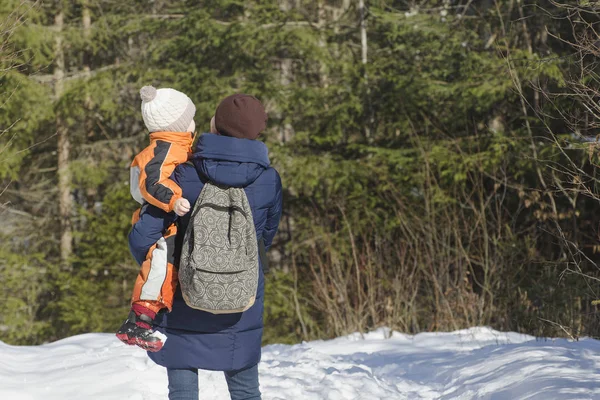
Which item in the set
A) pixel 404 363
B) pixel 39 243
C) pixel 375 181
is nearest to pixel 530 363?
pixel 404 363

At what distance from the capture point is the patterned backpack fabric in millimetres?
2875

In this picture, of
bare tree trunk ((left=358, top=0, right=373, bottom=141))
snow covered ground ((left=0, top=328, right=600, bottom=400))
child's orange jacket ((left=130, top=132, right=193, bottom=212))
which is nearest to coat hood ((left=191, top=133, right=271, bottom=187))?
child's orange jacket ((left=130, top=132, right=193, bottom=212))

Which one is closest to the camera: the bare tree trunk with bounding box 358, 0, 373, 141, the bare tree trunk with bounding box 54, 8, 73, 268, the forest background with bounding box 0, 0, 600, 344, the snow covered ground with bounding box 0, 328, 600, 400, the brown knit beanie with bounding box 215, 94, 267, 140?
the brown knit beanie with bounding box 215, 94, 267, 140

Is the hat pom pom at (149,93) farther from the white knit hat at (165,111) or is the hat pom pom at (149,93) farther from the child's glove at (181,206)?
the child's glove at (181,206)

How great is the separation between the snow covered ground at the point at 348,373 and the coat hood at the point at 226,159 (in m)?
2.05

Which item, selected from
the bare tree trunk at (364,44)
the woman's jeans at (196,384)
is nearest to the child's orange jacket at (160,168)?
the woman's jeans at (196,384)

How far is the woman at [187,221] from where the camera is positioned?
2.93m

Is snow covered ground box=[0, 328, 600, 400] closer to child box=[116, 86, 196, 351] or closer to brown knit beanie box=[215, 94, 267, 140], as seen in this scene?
child box=[116, 86, 196, 351]

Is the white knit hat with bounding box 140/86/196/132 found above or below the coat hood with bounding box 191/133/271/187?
above

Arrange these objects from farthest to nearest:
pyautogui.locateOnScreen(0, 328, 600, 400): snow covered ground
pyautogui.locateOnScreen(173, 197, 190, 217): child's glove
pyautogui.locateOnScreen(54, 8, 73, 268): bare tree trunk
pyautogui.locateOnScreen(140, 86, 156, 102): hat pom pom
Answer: pyautogui.locateOnScreen(54, 8, 73, 268): bare tree trunk → pyautogui.locateOnScreen(0, 328, 600, 400): snow covered ground → pyautogui.locateOnScreen(140, 86, 156, 102): hat pom pom → pyautogui.locateOnScreen(173, 197, 190, 217): child's glove

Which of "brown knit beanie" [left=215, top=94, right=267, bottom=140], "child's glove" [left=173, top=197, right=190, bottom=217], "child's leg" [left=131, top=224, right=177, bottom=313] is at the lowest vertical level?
"child's leg" [left=131, top=224, right=177, bottom=313]

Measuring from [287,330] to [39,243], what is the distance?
211 inches

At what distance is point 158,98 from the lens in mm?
3098

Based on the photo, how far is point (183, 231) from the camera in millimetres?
3010
